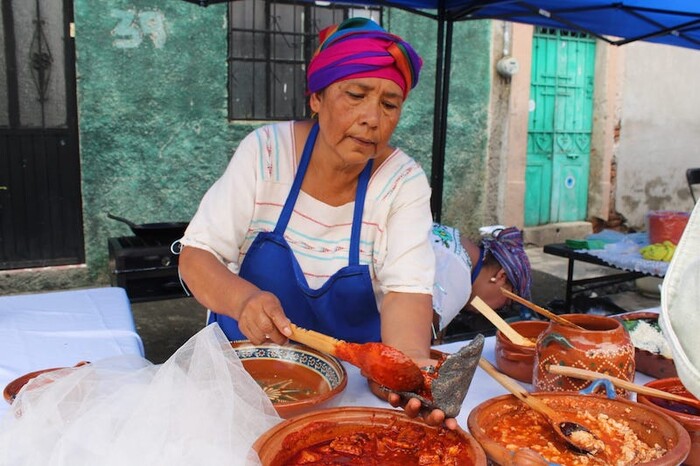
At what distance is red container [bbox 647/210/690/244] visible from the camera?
171 inches

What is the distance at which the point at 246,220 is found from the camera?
1.88 m

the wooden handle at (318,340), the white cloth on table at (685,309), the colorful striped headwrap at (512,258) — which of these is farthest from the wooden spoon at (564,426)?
the colorful striped headwrap at (512,258)

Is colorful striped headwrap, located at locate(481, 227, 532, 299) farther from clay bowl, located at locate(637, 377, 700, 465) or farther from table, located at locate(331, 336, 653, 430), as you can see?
clay bowl, located at locate(637, 377, 700, 465)

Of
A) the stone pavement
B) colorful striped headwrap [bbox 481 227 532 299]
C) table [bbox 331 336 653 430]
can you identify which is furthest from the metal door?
table [bbox 331 336 653 430]

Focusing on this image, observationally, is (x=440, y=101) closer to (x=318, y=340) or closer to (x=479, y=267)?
(x=479, y=267)

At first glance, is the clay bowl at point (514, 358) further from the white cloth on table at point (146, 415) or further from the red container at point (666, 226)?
the red container at point (666, 226)

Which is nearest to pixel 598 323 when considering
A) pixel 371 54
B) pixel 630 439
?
pixel 630 439

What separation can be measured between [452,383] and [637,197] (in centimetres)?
858

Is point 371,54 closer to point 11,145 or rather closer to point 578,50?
point 11,145

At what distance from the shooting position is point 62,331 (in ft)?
6.98

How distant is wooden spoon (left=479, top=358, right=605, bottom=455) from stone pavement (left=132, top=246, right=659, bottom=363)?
2470mm

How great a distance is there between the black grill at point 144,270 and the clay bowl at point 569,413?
3.02 metres

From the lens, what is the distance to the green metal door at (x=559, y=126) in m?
7.94

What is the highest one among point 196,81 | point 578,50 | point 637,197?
point 578,50
